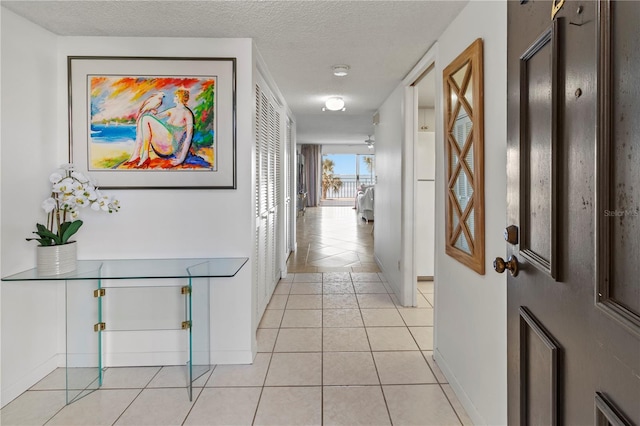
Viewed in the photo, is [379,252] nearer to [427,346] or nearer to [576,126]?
[427,346]

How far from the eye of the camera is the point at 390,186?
4098 mm

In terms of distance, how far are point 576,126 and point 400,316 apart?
107 inches

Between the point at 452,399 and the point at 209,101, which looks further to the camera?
the point at 209,101

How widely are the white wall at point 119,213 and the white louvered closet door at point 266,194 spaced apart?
36 centimetres

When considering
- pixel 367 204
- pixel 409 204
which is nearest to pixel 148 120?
pixel 409 204

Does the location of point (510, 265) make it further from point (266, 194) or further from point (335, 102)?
point (335, 102)

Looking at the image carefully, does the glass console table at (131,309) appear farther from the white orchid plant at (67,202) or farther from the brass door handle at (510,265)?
the brass door handle at (510,265)

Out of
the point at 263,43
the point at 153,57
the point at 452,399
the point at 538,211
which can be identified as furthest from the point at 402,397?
the point at 153,57

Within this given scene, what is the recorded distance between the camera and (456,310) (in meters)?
2.06

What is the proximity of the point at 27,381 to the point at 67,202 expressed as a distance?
3.53ft

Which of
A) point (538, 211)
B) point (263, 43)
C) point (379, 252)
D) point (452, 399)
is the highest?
point (263, 43)

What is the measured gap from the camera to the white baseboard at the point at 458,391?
1738mm

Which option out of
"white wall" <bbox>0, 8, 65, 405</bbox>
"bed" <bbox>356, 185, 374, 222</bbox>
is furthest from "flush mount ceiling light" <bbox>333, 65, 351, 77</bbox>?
"bed" <bbox>356, 185, 374, 222</bbox>

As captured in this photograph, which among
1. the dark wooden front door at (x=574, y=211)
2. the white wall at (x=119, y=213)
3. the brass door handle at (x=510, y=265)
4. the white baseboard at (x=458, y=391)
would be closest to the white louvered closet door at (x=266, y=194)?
the white wall at (x=119, y=213)
